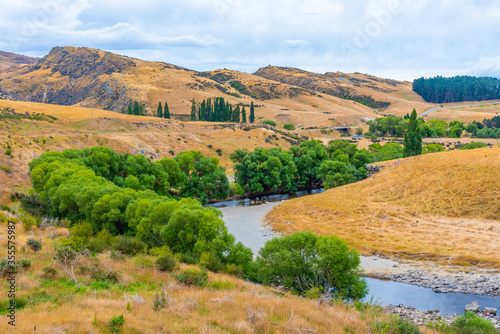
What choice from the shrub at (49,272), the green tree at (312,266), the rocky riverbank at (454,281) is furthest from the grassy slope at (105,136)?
the rocky riverbank at (454,281)

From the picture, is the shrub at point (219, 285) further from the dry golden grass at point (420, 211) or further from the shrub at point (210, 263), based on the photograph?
the dry golden grass at point (420, 211)

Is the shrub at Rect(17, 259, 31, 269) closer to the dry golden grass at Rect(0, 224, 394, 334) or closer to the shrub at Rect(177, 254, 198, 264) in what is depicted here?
the dry golden grass at Rect(0, 224, 394, 334)

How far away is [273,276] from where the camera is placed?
26609 millimetres

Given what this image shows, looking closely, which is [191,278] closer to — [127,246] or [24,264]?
[24,264]

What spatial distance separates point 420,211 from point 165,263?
134ft

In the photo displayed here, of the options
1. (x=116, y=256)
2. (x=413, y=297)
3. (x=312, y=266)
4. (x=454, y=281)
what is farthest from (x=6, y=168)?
(x=454, y=281)

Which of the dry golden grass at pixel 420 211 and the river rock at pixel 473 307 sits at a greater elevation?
the dry golden grass at pixel 420 211

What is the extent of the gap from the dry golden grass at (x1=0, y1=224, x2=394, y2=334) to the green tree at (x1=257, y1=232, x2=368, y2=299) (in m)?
7.23

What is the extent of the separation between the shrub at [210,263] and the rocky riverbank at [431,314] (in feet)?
38.9

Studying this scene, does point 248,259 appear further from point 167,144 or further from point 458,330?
point 167,144

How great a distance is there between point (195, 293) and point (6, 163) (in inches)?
2200

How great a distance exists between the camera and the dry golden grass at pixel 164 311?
40.3 feet

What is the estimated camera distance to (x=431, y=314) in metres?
25.7

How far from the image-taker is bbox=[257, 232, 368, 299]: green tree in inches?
1018
